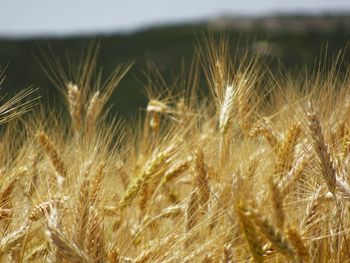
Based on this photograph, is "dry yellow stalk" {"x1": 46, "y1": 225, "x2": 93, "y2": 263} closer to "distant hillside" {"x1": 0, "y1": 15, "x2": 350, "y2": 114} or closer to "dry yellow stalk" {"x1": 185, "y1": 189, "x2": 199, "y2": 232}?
"dry yellow stalk" {"x1": 185, "y1": 189, "x2": 199, "y2": 232}

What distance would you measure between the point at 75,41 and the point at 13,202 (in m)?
14.1

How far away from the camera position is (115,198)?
2031 millimetres

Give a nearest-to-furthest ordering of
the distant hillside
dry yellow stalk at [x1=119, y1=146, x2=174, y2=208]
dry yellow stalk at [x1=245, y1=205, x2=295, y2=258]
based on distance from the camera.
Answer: dry yellow stalk at [x1=245, y1=205, x2=295, y2=258] < dry yellow stalk at [x1=119, y1=146, x2=174, y2=208] < the distant hillside

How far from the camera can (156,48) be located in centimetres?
1508

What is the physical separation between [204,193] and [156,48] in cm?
1360

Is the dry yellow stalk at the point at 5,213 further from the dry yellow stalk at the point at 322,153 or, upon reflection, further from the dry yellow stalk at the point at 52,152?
the dry yellow stalk at the point at 322,153

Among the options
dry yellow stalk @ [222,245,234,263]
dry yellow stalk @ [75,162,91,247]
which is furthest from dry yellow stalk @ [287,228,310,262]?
dry yellow stalk @ [75,162,91,247]

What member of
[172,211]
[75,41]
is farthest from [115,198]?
[75,41]

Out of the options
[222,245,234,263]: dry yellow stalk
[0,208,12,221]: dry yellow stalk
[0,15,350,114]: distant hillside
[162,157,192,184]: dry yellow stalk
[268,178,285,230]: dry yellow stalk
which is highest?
[268,178,285,230]: dry yellow stalk

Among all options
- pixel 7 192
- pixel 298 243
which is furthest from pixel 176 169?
pixel 298 243

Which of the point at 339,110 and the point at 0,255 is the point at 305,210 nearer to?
the point at 339,110

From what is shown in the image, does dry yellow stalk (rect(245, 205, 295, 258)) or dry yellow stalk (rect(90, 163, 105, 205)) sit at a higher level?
dry yellow stalk (rect(245, 205, 295, 258))

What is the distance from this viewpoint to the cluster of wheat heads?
137 centimetres

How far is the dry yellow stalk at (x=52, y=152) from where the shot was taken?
1942mm
